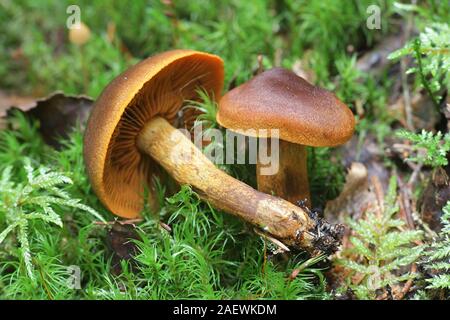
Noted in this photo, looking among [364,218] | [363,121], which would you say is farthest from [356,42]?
[364,218]

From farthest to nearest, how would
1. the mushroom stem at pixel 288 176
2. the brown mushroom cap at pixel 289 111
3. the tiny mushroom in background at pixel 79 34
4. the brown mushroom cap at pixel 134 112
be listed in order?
the tiny mushroom in background at pixel 79 34 < the mushroom stem at pixel 288 176 < the brown mushroom cap at pixel 134 112 < the brown mushroom cap at pixel 289 111

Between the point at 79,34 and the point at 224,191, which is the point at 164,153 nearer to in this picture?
the point at 224,191

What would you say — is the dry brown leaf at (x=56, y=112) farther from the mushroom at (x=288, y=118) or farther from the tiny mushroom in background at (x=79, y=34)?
the mushroom at (x=288, y=118)

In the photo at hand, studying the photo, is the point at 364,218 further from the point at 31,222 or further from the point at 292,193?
the point at 31,222

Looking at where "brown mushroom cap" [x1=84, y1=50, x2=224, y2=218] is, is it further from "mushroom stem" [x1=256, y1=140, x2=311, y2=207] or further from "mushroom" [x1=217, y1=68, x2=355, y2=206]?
"mushroom stem" [x1=256, y1=140, x2=311, y2=207]

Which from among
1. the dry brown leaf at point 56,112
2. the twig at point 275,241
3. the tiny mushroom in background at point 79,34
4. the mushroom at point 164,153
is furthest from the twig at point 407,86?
the tiny mushroom in background at point 79,34

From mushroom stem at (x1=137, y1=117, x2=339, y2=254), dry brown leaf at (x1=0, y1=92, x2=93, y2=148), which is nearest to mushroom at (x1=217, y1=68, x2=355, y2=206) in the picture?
mushroom stem at (x1=137, y1=117, x2=339, y2=254)

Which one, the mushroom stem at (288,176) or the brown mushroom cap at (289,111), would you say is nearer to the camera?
the brown mushroom cap at (289,111)
